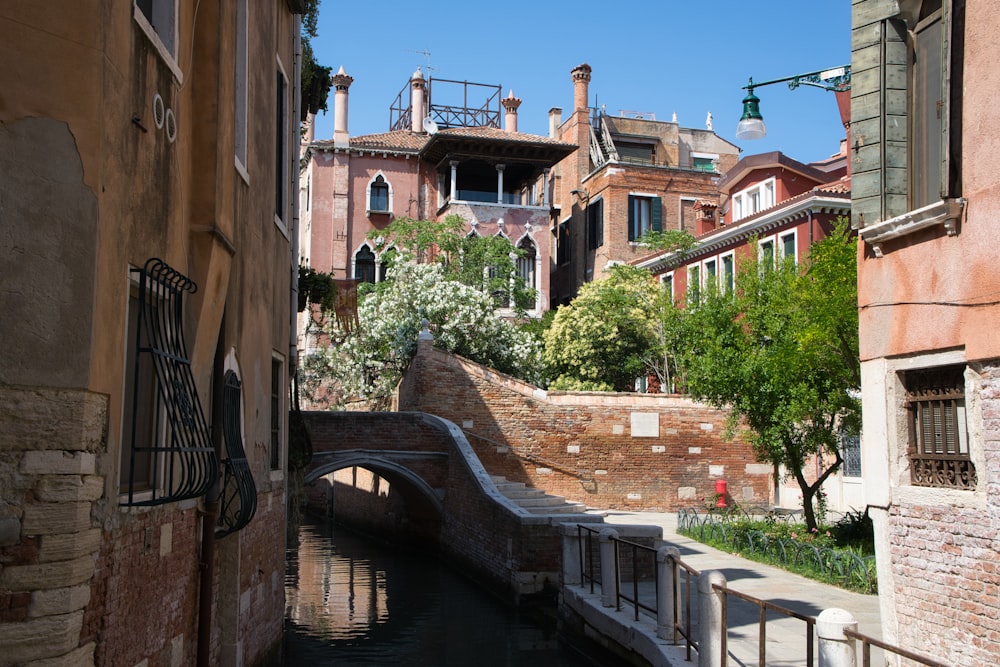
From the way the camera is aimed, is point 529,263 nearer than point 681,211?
Yes

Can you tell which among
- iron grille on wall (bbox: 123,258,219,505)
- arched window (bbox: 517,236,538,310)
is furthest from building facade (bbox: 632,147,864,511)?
iron grille on wall (bbox: 123,258,219,505)

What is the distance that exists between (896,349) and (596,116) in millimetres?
36436

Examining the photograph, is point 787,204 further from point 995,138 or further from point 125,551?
point 125,551

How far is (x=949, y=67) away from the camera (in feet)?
26.2

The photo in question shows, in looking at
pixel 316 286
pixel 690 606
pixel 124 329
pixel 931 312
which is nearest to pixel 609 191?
pixel 316 286

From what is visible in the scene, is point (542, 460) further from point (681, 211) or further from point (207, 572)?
point (681, 211)

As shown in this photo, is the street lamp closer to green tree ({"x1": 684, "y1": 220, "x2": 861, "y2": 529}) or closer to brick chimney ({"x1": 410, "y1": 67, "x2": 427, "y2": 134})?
green tree ({"x1": 684, "y1": 220, "x2": 861, "y2": 529})

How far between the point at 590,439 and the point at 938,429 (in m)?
15.1

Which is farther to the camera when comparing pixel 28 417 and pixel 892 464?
pixel 892 464

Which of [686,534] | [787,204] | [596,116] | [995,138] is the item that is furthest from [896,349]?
[596,116]

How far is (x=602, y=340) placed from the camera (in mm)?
27578

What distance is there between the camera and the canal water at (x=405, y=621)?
1245 centimetres

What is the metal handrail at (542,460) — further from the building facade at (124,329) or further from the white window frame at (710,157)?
the white window frame at (710,157)

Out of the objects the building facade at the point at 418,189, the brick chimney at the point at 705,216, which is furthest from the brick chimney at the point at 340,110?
the brick chimney at the point at 705,216
